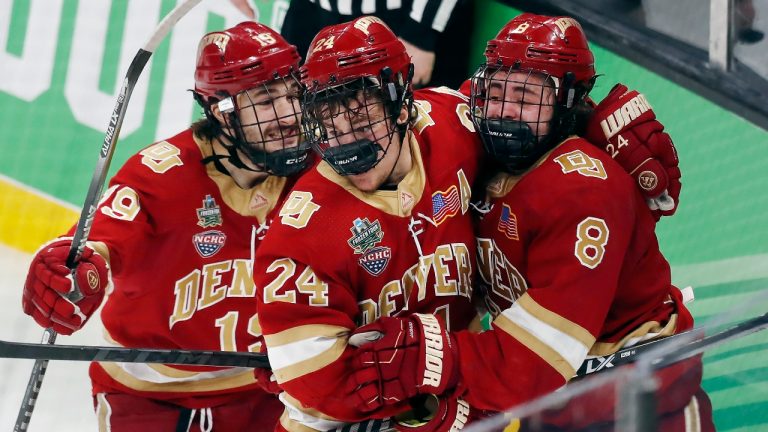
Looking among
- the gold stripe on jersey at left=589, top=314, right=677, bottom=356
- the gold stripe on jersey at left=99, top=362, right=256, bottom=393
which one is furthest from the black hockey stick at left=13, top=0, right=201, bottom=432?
the gold stripe on jersey at left=589, top=314, right=677, bottom=356

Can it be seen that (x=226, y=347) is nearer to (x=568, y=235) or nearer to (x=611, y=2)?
(x=568, y=235)

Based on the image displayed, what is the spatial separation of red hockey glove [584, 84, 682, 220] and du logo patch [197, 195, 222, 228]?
2.87 ft

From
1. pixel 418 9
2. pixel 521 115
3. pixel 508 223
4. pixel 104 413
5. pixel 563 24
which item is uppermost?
pixel 563 24

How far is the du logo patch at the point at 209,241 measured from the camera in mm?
2533

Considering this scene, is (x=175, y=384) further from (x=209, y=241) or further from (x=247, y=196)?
(x=247, y=196)

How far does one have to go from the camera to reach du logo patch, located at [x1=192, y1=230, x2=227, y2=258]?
2.53 m

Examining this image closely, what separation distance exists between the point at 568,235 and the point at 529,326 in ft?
0.59

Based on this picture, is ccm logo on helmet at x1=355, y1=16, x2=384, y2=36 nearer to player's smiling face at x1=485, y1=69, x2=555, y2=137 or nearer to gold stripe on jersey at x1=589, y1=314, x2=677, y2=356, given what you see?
player's smiling face at x1=485, y1=69, x2=555, y2=137

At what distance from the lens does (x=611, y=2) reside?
333 cm

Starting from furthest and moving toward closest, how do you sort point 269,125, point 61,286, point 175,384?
point 175,384, point 269,125, point 61,286

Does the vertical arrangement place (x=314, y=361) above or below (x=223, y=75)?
below

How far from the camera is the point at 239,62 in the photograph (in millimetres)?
2447

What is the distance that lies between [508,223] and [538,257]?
0.35ft

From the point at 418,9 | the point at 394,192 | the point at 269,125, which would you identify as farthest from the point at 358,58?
the point at 418,9
